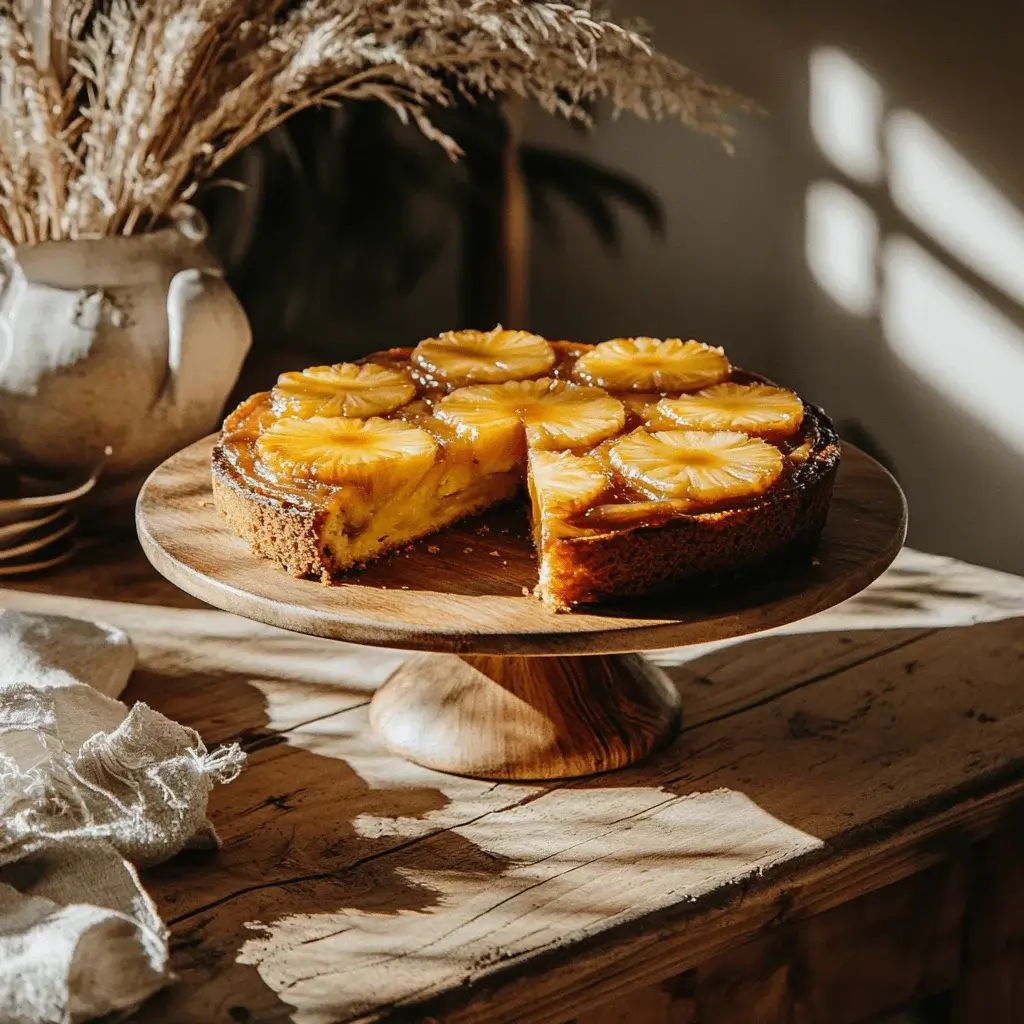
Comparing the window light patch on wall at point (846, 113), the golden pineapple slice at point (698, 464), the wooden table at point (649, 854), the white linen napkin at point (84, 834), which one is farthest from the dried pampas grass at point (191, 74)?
the white linen napkin at point (84, 834)

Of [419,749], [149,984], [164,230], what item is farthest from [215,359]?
[149,984]

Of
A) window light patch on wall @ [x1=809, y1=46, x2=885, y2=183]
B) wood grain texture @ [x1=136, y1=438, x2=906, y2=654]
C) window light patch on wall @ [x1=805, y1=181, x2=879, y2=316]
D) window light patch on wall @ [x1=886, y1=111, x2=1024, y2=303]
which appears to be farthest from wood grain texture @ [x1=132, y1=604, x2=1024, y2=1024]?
window light patch on wall @ [x1=809, y1=46, x2=885, y2=183]

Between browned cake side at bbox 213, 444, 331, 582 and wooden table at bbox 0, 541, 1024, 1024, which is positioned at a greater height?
browned cake side at bbox 213, 444, 331, 582

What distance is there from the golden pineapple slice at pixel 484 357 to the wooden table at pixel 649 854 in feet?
1.21

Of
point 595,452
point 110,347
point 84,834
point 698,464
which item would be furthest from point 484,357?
point 84,834

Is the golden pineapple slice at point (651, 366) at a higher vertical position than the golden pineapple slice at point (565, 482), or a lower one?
higher

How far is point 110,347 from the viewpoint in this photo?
178cm

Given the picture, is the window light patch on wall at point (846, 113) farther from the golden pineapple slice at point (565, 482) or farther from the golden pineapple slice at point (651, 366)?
the golden pineapple slice at point (565, 482)

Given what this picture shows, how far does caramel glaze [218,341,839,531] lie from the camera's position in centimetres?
125

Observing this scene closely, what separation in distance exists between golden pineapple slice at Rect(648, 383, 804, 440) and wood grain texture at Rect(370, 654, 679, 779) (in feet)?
0.88

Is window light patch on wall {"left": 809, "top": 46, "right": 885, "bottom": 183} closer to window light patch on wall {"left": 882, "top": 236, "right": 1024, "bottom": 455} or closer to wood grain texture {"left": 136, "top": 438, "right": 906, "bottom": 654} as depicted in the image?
window light patch on wall {"left": 882, "top": 236, "right": 1024, "bottom": 455}

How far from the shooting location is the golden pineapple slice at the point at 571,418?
1403 mm

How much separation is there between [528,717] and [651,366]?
47 cm

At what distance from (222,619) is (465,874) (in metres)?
0.69
